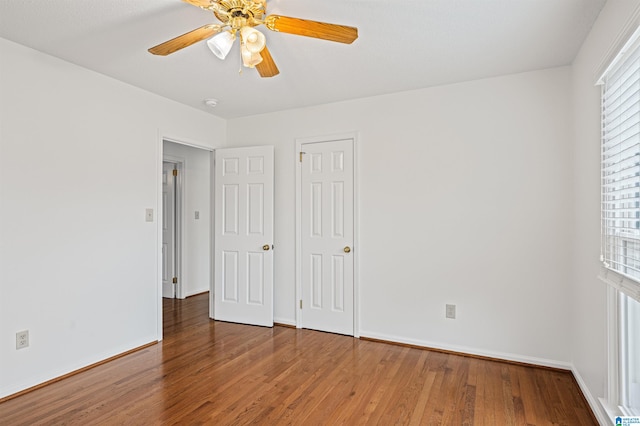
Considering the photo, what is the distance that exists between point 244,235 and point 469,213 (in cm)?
245

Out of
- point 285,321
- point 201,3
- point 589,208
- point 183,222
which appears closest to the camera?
point 201,3

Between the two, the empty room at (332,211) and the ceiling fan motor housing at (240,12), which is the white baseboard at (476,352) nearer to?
the empty room at (332,211)

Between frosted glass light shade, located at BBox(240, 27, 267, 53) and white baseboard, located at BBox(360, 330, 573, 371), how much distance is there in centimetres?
284

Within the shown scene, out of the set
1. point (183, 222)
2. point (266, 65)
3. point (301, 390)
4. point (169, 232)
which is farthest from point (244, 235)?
point (266, 65)

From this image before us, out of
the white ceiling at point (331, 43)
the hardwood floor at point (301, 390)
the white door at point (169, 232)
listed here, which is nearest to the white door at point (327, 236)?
the hardwood floor at point (301, 390)

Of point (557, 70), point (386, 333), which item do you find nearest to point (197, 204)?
point (386, 333)

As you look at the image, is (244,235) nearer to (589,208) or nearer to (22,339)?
(22,339)

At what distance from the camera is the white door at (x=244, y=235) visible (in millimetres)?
4062

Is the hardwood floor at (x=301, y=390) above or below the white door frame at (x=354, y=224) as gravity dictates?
below

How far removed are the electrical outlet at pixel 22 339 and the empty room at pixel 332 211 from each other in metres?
0.02

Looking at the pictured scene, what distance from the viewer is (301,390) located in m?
2.56

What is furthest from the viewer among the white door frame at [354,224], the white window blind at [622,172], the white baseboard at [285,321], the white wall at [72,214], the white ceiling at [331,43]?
the white baseboard at [285,321]

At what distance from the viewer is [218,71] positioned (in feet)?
9.77

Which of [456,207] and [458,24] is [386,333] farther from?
[458,24]
